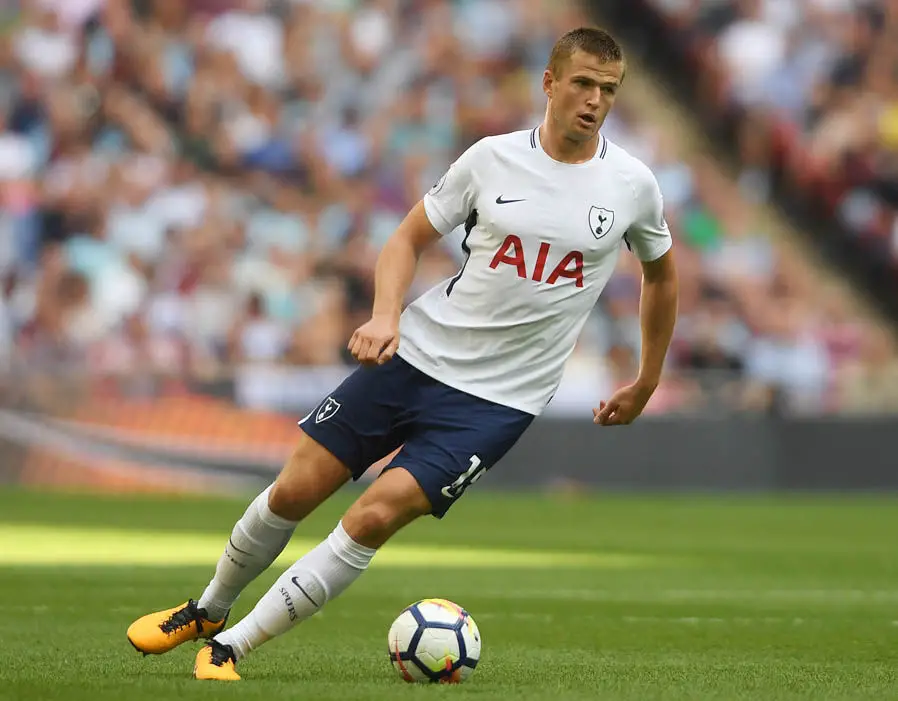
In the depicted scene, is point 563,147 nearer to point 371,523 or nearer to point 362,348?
point 362,348

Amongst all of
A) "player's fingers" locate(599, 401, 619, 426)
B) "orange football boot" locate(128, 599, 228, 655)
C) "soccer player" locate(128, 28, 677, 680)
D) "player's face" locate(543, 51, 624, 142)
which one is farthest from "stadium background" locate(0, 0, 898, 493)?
"player's face" locate(543, 51, 624, 142)

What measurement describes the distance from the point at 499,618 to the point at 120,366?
11399mm

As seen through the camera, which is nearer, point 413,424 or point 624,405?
point 413,424

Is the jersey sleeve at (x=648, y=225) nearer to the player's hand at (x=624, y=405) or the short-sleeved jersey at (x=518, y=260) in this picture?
the short-sleeved jersey at (x=518, y=260)

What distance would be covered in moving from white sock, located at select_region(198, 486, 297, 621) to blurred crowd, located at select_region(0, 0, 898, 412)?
12948 millimetres

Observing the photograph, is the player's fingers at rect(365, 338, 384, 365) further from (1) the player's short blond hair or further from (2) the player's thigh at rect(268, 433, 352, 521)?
(1) the player's short blond hair

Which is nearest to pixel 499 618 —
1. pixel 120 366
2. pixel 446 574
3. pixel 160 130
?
pixel 446 574

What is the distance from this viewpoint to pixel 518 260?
22.2 ft

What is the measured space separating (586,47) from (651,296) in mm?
1056

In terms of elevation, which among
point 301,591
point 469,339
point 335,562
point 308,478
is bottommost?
point 301,591

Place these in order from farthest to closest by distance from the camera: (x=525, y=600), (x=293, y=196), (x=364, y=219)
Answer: (x=293, y=196), (x=364, y=219), (x=525, y=600)

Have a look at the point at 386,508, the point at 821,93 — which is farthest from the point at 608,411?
the point at 821,93

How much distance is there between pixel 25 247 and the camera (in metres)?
20.6

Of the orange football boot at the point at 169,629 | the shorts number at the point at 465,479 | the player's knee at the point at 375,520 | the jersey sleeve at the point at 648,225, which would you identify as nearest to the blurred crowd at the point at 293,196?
the orange football boot at the point at 169,629
